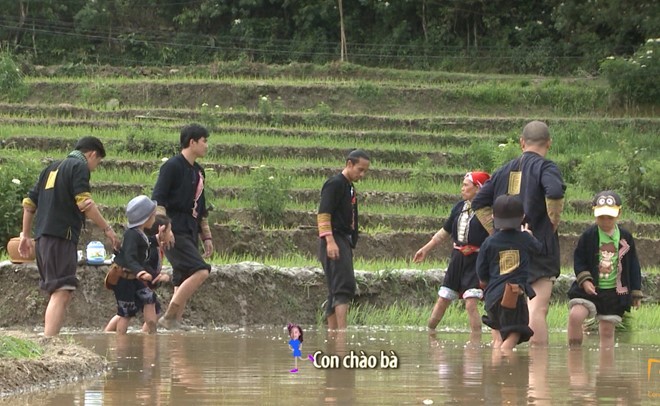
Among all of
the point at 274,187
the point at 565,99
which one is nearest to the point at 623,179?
the point at 274,187

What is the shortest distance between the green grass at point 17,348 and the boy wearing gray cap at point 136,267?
3049 millimetres

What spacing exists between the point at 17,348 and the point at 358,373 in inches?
81.8

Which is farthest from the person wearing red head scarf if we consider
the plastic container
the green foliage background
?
the green foliage background

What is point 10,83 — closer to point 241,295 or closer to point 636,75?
point 636,75

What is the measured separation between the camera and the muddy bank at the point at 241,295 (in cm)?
1400

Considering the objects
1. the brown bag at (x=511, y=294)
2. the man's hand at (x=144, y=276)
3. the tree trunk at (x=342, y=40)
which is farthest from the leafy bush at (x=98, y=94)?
the brown bag at (x=511, y=294)

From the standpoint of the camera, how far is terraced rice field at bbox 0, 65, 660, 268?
20.7m

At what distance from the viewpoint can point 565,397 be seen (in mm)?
7488

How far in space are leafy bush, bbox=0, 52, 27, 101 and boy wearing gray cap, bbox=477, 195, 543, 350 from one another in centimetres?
2358

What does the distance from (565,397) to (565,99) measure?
27677 mm

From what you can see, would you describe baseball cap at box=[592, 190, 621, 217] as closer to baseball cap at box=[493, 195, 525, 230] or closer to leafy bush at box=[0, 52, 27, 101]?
baseball cap at box=[493, 195, 525, 230]

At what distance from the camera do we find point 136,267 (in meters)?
11.7

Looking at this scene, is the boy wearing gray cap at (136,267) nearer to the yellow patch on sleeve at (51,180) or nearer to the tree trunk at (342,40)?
the yellow patch on sleeve at (51,180)

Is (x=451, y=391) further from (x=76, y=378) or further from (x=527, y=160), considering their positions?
(x=527, y=160)
